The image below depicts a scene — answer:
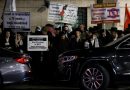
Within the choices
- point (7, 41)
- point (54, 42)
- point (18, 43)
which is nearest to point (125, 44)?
point (54, 42)

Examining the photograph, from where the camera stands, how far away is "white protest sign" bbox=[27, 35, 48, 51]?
16.7 meters

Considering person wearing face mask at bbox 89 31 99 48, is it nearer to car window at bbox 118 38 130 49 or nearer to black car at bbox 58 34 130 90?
black car at bbox 58 34 130 90

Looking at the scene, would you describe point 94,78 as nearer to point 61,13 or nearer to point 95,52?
point 95,52

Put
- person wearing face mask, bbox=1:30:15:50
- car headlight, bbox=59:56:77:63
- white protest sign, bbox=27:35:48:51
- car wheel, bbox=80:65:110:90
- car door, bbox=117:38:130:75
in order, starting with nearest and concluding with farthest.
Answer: car door, bbox=117:38:130:75 < car wheel, bbox=80:65:110:90 < car headlight, bbox=59:56:77:63 < white protest sign, bbox=27:35:48:51 < person wearing face mask, bbox=1:30:15:50

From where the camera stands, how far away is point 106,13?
18453 mm

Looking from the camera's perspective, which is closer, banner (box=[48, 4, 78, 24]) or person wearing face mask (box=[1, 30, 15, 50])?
person wearing face mask (box=[1, 30, 15, 50])

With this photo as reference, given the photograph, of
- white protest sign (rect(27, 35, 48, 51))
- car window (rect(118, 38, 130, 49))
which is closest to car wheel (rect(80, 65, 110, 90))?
car window (rect(118, 38, 130, 49))

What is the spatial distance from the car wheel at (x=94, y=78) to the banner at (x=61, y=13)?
5.40 m

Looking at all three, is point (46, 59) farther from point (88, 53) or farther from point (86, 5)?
point (86, 5)

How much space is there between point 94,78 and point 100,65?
39cm

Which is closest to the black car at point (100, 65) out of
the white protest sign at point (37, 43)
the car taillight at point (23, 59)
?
the car taillight at point (23, 59)

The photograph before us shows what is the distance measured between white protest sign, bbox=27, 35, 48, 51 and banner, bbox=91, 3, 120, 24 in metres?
2.84

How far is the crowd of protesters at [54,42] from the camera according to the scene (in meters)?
16.6

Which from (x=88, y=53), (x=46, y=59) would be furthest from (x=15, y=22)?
(x=88, y=53)
